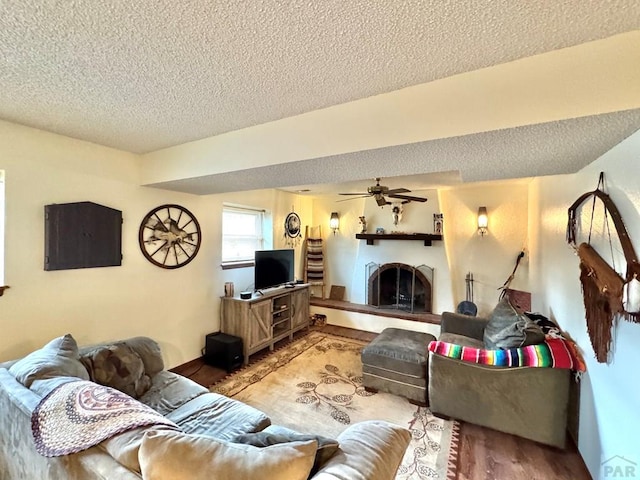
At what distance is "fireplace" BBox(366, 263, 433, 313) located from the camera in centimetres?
474

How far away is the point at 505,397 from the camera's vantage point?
7.32 feet

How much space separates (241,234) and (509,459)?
152 inches

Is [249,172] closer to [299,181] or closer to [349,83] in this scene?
[299,181]

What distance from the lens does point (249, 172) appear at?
2.25 metres

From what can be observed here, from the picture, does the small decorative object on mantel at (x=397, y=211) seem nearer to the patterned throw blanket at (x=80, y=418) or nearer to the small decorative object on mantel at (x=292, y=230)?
the small decorative object on mantel at (x=292, y=230)

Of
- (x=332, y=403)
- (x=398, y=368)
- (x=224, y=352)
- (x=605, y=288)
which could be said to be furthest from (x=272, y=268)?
(x=605, y=288)

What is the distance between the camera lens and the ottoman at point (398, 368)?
2729mm

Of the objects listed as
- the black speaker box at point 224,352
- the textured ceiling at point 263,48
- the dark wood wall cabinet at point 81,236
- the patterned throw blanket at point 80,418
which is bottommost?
the black speaker box at point 224,352

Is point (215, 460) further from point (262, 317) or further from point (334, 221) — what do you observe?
point (334, 221)

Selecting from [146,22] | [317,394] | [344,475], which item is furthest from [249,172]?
[317,394]

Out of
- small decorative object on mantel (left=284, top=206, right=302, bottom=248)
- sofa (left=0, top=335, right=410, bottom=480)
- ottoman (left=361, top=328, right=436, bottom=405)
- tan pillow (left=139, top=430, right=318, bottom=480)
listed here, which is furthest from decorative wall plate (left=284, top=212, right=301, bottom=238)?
tan pillow (left=139, top=430, right=318, bottom=480)

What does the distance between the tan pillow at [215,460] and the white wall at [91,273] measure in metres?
2.01

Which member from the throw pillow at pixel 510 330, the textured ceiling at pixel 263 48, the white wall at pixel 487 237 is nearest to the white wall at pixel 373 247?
the white wall at pixel 487 237

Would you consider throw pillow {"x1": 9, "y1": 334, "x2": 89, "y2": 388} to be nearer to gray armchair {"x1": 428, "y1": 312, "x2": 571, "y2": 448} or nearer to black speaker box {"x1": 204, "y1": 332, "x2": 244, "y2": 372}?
black speaker box {"x1": 204, "y1": 332, "x2": 244, "y2": 372}
